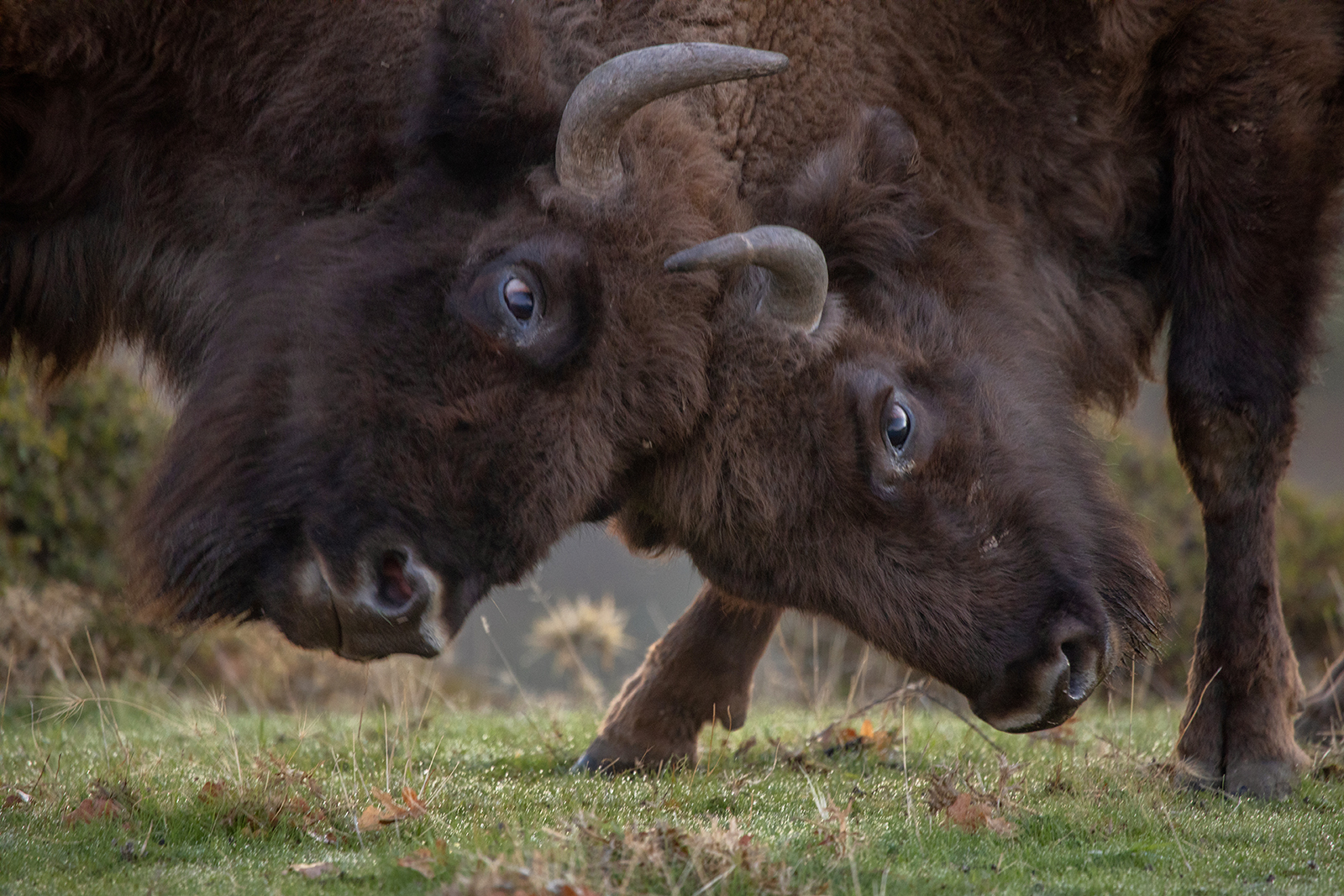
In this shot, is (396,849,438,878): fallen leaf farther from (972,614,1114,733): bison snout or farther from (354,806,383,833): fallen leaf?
(972,614,1114,733): bison snout

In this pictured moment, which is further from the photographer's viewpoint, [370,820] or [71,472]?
[71,472]

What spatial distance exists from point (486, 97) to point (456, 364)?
0.85 m

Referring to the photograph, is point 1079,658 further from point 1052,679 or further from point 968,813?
point 968,813

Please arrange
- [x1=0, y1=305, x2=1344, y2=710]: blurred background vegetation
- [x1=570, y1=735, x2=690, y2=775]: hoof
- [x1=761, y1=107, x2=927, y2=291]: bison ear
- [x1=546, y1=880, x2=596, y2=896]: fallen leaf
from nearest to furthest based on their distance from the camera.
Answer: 1. [x1=546, y1=880, x2=596, y2=896]: fallen leaf
2. [x1=761, y1=107, x2=927, y2=291]: bison ear
3. [x1=570, y1=735, x2=690, y2=775]: hoof
4. [x1=0, y1=305, x2=1344, y2=710]: blurred background vegetation

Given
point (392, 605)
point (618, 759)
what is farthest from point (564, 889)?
point (618, 759)

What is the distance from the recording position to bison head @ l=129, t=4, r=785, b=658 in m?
3.68

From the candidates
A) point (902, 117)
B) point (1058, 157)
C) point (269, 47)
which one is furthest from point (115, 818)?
point (1058, 157)

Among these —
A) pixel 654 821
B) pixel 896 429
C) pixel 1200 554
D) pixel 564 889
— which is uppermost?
pixel 896 429

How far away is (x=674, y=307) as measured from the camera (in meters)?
3.96

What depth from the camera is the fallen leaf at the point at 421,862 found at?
2969 mm

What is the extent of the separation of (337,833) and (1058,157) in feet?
11.6

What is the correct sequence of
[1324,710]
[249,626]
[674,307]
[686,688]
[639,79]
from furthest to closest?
[249,626] → [1324,710] → [686,688] → [674,307] → [639,79]

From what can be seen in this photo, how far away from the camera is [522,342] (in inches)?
148

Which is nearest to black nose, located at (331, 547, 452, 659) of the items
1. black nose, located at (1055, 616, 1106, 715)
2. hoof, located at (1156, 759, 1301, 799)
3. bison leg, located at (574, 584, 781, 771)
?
bison leg, located at (574, 584, 781, 771)
